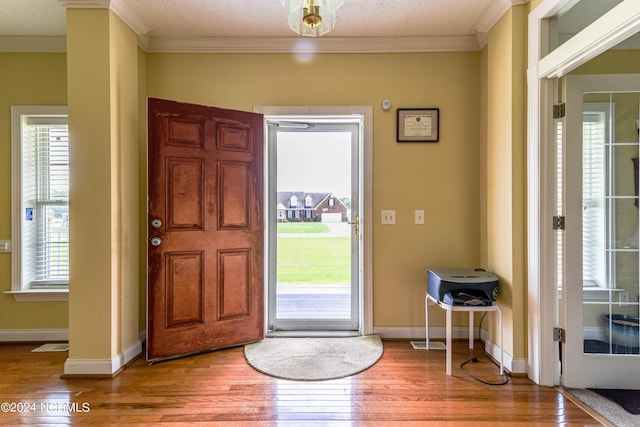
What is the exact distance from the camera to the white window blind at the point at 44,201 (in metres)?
3.01

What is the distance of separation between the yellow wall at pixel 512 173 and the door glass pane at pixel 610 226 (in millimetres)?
346

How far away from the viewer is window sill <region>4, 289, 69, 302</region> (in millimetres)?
2971

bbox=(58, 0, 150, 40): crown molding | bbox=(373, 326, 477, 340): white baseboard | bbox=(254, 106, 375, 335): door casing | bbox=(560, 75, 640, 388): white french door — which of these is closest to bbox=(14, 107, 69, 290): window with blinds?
bbox=(58, 0, 150, 40): crown molding

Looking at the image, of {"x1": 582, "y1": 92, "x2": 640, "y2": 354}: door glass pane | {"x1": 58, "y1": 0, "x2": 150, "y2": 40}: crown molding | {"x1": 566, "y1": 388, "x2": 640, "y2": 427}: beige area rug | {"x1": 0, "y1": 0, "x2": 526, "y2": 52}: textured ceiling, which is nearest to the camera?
{"x1": 566, "y1": 388, "x2": 640, "y2": 427}: beige area rug

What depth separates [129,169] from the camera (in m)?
2.60

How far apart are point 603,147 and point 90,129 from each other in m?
→ 3.41

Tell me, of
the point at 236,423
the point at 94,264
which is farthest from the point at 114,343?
the point at 236,423

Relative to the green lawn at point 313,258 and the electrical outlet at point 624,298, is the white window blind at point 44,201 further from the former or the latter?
the electrical outlet at point 624,298

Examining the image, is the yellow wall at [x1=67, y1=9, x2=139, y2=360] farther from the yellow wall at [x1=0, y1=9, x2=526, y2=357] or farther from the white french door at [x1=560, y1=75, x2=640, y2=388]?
the white french door at [x1=560, y1=75, x2=640, y2=388]

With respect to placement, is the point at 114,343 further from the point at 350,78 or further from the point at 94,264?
the point at 350,78

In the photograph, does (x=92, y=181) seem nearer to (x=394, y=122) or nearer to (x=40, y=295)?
(x=40, y=295)

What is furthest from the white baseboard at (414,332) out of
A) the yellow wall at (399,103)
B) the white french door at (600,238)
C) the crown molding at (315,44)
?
the crown molding at (315,44)

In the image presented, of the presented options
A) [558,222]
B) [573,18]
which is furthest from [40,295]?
[573,18]

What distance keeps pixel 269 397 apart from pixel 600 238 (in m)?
2.33
